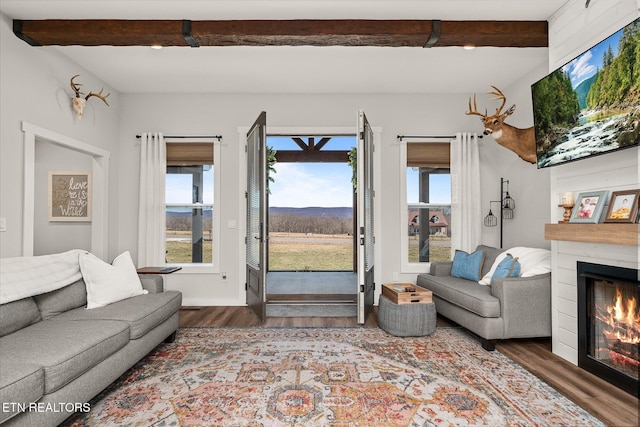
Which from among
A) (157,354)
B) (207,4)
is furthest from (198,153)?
(157,354)

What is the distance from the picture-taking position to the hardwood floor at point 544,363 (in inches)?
84.8

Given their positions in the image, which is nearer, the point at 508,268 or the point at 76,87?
the point at 508,268

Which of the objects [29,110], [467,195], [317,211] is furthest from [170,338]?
[317,211]

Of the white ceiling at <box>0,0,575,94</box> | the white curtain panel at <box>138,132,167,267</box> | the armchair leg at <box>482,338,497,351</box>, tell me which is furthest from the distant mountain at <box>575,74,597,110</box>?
the white curtain panel at <box>138,132,167,267</box>

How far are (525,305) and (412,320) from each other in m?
1.04

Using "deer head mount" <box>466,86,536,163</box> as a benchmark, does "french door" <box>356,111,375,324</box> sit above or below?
below

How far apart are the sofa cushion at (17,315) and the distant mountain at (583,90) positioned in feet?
14.1

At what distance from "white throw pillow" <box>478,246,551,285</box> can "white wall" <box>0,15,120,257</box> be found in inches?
183

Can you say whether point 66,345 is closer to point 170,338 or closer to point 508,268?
point 170,338

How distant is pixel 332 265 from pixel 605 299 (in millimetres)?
6184

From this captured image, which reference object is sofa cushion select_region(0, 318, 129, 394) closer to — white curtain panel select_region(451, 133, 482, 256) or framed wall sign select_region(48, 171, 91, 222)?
framed wall sign select_region(48, 171, 91, 222)

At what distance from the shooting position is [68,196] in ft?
16.0

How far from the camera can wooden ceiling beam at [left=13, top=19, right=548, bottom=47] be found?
120 inches

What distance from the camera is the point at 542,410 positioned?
2174 mm
